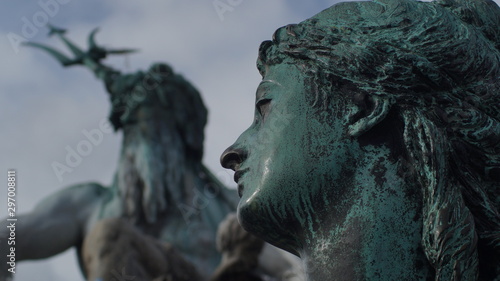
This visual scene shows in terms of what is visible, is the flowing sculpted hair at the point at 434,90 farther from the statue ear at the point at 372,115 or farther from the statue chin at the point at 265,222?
the statue chin at the point at 265,222

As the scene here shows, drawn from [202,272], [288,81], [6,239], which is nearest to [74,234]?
[6,239]

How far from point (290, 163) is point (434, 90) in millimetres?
257

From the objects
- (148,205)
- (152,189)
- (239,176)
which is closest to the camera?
(239,176)

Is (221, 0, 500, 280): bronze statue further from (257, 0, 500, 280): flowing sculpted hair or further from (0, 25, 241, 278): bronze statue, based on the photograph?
(0, 25, 241, 278): bronze statue

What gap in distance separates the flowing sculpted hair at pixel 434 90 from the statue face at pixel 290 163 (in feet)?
0.12

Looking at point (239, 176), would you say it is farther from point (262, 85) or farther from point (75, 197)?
point (75, 197)

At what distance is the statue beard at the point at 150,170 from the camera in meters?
7.54

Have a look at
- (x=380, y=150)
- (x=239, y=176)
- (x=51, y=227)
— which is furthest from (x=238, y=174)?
(x=51, y=227)

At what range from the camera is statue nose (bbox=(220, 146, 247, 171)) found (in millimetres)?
1639

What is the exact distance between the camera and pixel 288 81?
164 centimetres

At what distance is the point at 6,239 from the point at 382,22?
566 cm

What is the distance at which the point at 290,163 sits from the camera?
60.8 inches

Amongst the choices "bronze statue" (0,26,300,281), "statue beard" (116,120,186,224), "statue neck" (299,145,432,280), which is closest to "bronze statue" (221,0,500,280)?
"statue neck" (299,145,432,280)

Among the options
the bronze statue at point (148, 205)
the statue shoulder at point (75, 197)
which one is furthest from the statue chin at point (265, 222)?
the statue shoulder at point (75, 197)
